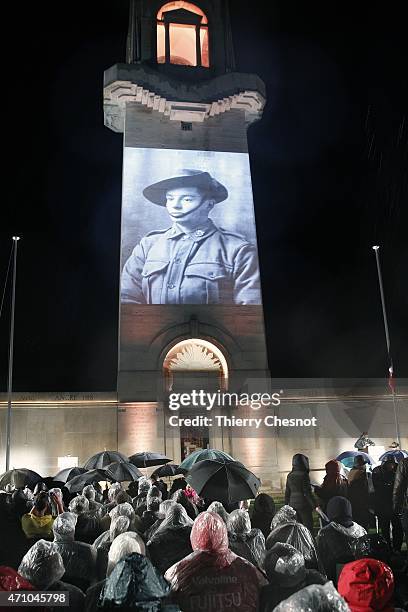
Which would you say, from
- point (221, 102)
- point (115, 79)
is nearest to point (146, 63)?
point (115, 79)

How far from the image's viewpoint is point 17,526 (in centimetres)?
754

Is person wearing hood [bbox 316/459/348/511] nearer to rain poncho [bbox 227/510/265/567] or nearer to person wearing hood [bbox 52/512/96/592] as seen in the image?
rain poncho [bbox 227/510/265/567]

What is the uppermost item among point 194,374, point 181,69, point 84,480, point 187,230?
point 181,69

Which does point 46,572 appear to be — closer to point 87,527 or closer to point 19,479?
point 87,527

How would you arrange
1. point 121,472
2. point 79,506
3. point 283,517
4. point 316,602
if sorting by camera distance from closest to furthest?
1. point 316,602
2. point 283,517
3. point 79,506
4. point 121,472

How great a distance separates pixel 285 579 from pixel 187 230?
25.5 metres

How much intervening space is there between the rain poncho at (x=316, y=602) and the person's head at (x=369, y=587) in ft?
2.21

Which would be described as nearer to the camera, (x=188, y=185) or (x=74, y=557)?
(x=74, y=557)

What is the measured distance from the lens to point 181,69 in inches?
1261

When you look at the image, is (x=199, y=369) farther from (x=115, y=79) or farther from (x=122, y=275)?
(x=115, y=79)

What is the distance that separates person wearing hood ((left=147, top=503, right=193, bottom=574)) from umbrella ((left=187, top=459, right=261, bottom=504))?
10.2ft

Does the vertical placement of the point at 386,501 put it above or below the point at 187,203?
below

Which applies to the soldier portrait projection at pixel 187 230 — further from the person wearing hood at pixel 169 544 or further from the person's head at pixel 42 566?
the person's head at pixel 42 566

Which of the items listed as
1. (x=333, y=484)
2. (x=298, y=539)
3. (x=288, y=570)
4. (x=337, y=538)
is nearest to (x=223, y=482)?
(x=333, y=484)
